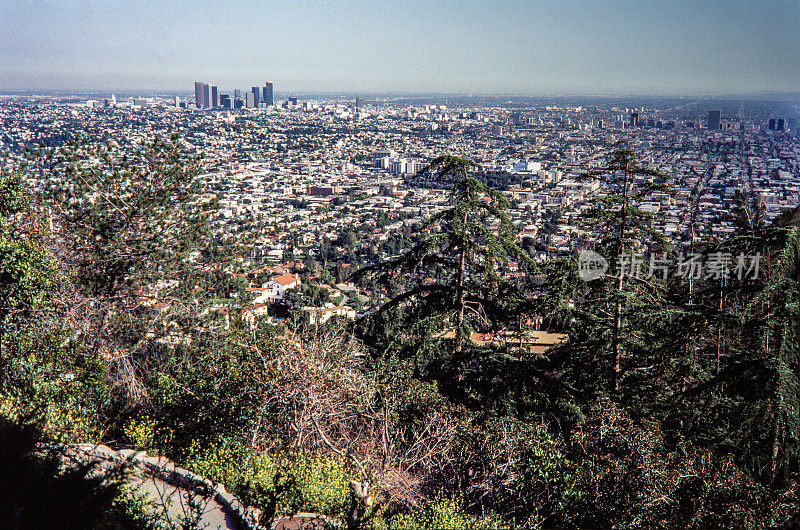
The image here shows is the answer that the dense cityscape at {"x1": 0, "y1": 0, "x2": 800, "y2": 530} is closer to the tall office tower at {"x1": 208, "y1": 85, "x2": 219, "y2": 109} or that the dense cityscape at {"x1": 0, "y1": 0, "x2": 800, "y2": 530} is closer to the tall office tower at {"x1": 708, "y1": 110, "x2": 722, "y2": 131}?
the tall office tower at {"x1": 708, "y1": 110, "x2": 722, "y2": 131}

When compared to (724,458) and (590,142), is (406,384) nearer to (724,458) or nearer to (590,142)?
(724,458)

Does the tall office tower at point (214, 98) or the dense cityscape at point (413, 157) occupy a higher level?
the tall office tower at point (214, 98)

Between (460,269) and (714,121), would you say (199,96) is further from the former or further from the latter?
(460,269)

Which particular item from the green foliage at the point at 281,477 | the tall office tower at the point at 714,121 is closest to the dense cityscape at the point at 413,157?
the tall office tower at the point at 714,121

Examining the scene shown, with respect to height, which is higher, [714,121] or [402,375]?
[714,121]

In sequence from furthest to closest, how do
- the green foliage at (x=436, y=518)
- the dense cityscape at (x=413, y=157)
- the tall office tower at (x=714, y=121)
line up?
the tall office tower at (x=714, y=121)
the dense cityscape at (x=413, y=157)
the green foliage at (x=436, y=518)

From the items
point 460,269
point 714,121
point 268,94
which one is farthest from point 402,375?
point 268,94

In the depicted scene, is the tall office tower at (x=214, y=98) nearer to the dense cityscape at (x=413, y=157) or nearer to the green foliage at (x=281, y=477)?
the dense cityscape at (x=413, y=157)

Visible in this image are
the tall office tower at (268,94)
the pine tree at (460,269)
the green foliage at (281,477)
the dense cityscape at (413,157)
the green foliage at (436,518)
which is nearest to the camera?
the green foliage at (436,518)
